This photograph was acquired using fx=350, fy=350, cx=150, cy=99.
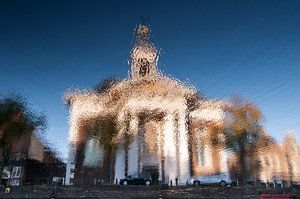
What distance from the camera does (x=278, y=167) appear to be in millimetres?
44625

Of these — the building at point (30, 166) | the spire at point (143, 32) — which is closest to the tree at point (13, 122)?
the building at point (30, 166)

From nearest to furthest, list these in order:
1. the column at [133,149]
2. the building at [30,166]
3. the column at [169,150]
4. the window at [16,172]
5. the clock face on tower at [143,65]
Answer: the column at [169,150] → the column at [133,149] → the building at [30,166] → the window at [16,172] → the clock face on tower at [143,65]

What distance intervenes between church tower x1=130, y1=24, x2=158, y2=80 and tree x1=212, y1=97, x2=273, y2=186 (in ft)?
49.8

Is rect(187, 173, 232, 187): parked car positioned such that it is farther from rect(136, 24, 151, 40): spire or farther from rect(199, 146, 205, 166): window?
rect(136, 24, 151, 40): spire

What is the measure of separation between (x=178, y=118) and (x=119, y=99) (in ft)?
26.6

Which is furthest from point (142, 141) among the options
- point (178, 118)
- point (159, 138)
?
point (178, 118)

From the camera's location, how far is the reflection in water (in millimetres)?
41625

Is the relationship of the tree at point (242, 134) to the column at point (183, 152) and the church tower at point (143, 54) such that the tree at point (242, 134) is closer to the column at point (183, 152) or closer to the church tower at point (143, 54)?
the column at point (183, 152)

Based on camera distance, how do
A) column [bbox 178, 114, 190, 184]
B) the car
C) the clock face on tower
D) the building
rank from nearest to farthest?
the car
column [bbox 178, 114, 190, 184]
the building
the clock face on tower

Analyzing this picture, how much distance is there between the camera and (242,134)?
138 ft

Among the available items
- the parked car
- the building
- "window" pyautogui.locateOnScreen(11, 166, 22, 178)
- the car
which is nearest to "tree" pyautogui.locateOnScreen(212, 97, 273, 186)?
the parked car

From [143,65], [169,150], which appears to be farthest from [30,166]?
[143,65]

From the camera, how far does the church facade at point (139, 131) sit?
143ft

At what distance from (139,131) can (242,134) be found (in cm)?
1303
